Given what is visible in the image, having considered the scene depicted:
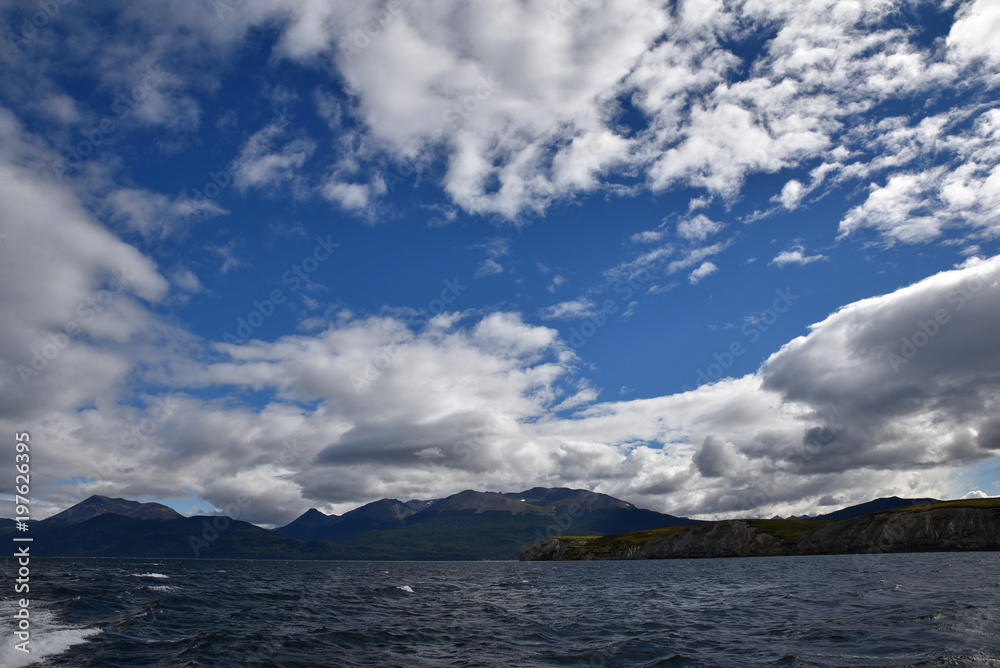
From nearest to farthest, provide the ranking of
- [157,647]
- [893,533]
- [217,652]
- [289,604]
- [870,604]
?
[217,652], [157,647], [870,604], [289,604], [893,533]

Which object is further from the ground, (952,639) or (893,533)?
(952,639)

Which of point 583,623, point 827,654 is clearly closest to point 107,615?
point 583,623

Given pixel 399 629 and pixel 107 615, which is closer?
pixel 399 629

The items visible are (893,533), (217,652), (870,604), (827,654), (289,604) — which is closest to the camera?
(827,654)

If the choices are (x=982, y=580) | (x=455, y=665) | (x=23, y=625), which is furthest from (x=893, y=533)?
(x=23, y=625)

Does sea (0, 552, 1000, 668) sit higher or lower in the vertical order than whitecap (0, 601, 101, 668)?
lower

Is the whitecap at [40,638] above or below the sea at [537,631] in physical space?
above

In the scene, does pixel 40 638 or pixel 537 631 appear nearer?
pixel 40 638

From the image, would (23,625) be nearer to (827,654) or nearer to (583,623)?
(583,623)

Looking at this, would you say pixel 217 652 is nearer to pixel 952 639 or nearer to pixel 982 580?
pixel 952 639

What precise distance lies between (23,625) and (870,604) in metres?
62.0

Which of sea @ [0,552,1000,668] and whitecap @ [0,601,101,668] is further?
whitecap @ [0,601,101,668]

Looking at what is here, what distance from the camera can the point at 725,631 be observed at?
110 feet

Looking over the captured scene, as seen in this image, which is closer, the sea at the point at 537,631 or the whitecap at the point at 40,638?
the sea at the point at 537,631
